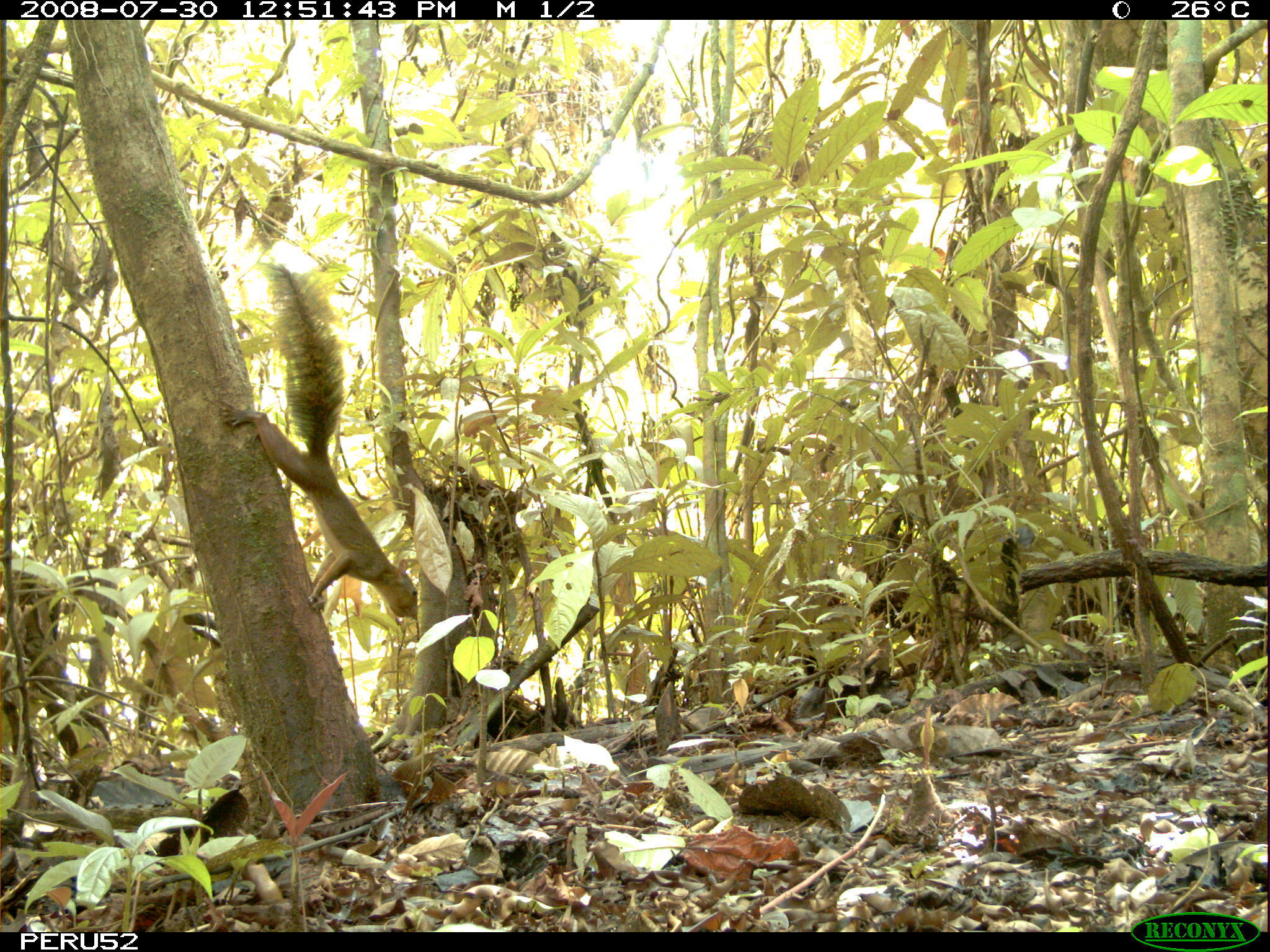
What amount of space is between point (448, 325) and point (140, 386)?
3.76 ft

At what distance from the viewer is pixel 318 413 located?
2.10 m

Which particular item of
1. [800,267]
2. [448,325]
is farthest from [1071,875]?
[448,325]

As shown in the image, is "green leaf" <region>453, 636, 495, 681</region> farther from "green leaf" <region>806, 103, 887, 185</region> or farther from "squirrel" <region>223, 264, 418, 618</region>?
"green leaf" <region>806, 103, 887, 185</region>

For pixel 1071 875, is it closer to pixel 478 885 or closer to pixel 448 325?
pixel 478 885

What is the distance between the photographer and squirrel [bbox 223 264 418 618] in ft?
→ 6.53

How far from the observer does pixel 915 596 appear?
2338 millimetres

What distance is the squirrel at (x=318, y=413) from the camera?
199cm

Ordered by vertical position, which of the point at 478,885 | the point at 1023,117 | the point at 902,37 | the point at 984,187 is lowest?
the point at 478,885

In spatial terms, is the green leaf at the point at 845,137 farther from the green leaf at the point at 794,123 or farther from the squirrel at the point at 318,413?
the squirrel at the point at 318,413
